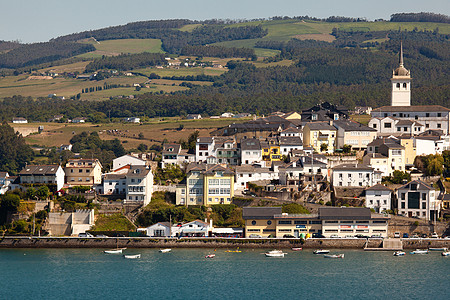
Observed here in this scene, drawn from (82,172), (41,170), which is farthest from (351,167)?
(41,170)

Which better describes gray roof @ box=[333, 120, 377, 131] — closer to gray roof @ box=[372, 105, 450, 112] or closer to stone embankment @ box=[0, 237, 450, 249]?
gray roof @ box=[372, 105, 450, 112]

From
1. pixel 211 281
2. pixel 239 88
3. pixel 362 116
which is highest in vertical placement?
pixel 239 88

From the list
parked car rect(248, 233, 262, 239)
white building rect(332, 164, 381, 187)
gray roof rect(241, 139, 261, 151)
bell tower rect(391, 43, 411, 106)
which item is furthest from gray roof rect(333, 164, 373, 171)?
bell tower rect(391, 43, 411, 106)

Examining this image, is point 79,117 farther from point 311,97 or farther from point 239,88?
point 239,88

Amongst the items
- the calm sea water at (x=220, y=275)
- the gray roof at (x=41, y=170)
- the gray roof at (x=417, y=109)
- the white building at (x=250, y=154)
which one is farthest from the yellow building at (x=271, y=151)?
the gray roof at (x=41, y=170)

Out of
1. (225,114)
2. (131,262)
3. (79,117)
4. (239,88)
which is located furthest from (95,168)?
(239,88)

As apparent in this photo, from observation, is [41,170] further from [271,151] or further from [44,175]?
[271,151]
